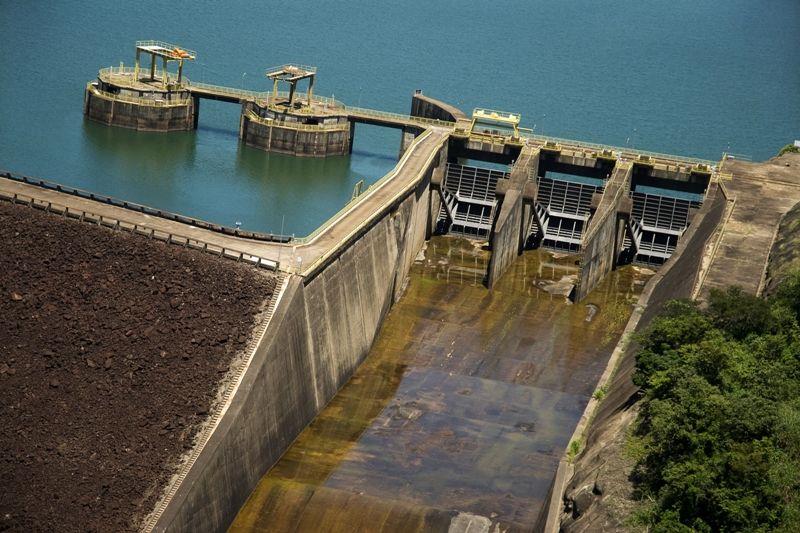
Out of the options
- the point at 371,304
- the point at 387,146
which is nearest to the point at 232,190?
the point at 387,146

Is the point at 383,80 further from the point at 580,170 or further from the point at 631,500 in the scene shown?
the point at 631,500

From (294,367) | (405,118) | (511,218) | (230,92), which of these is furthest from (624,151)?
(294,367)

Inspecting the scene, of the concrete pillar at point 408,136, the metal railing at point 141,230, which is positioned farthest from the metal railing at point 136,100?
the metal railing at point 141,230

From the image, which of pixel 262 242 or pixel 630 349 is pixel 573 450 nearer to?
pixel 630 349

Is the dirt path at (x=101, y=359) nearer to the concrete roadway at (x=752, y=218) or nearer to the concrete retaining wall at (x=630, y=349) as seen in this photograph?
the concrete retaining wall at (x=630, y=349)

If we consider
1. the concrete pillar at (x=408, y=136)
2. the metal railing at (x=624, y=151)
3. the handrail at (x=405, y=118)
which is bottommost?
the concrete pillar at (x=408, y=136)

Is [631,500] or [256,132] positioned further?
[256,132]
